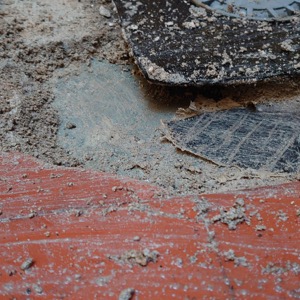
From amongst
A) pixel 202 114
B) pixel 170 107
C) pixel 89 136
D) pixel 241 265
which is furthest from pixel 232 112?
pixel 241 265

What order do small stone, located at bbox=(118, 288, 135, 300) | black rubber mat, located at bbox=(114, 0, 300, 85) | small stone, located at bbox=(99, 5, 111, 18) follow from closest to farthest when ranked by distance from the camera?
small stone, located at bbox=(118, 288, 135, 300) → black rubber mat, located at bbox=(114, 0, 300, 85) → small stone, located at bbox=(99, 5, 111, 18)

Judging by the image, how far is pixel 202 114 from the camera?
4.75ft

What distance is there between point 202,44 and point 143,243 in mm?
781

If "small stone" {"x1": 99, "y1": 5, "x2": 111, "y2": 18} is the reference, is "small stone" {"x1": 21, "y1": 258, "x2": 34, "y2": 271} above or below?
below

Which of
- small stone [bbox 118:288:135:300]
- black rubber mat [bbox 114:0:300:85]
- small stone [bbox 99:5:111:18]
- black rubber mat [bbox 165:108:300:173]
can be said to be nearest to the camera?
small stone [bbox 118:288:135:300]

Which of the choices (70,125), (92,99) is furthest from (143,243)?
(92,99)

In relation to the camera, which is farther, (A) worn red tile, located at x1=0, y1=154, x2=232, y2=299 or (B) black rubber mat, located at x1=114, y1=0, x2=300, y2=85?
(B) black rubber mat, located at x1=114, y1=0, x2=300, y2=85

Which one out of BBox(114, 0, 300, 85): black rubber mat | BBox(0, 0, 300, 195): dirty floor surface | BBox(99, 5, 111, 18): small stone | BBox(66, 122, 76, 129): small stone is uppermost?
BBox(114, 0, 300, 85): black rubber mat

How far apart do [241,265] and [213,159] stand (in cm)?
39

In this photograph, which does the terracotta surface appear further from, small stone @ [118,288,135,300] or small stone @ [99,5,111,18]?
small stone @ [99,5,111,18]

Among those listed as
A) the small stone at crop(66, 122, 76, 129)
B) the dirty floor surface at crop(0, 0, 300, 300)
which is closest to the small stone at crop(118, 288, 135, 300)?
the dirty floor surface at crop(0, 0, 300, 300)

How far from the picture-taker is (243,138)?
4.39 feet

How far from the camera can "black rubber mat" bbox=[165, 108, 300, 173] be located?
1256 millimetres

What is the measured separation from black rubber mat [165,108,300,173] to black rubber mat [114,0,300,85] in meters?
0.12
